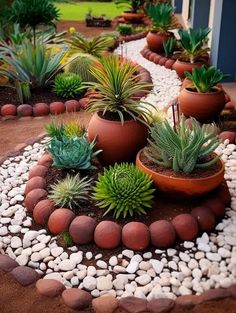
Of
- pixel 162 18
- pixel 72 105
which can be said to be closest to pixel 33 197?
pixel 72 105

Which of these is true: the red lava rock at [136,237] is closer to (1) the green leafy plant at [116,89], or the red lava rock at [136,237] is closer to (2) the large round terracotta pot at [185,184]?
(2) the large round terracotta pot at [185,184]

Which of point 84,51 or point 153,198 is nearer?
point 153,198

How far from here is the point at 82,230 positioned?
3186 millimetres

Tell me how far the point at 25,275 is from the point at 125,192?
3.07 ft

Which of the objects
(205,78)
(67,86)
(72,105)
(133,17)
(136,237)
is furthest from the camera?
(133,17)

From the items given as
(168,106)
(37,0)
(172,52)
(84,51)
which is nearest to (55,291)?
(168,106)

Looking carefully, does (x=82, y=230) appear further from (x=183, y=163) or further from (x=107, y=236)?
(x=183, y=163)

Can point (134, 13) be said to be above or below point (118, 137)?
below

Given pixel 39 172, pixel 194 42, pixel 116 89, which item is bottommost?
pixel 39 172

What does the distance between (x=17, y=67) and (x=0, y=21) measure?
2.46 metres

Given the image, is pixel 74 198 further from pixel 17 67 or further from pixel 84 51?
pixel 84 51

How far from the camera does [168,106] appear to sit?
5840 millimetres

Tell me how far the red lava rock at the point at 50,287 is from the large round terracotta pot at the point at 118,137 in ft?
4.67

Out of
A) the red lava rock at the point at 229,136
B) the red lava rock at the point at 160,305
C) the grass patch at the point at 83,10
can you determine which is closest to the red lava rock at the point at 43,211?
the red lava rock at the point at 160,305
